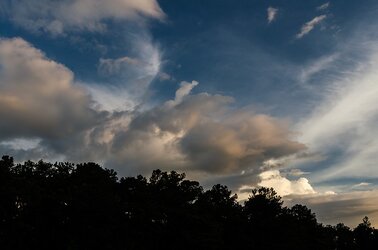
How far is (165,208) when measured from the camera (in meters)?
83.5

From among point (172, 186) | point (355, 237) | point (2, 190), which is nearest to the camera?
point (2, 190)

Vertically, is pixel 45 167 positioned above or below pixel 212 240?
above

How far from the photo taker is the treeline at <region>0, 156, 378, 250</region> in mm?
68250

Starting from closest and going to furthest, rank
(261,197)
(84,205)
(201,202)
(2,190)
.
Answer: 1. (2,190)
2. (84,205)
3. (201,202)
4. (261,197)

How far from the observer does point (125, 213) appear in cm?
8181

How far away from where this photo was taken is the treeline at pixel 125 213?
68250 millimetres

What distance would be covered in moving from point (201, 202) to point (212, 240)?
545 inches

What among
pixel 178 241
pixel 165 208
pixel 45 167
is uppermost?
pixel 45 167

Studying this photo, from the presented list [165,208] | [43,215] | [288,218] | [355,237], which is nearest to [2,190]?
[43,215]

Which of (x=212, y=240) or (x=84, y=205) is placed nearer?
(x=84, y=205)

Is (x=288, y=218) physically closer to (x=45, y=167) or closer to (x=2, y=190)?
(x=45, y=167)

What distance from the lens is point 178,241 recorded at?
83.5 metres

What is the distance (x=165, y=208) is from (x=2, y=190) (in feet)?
98.4

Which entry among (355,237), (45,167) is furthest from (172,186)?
(355,237)
